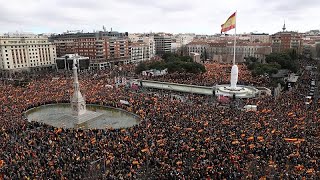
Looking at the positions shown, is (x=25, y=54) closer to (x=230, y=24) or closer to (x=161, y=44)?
(x=230, y=24)

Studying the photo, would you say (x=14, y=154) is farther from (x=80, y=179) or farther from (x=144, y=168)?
(x=144, y=168)

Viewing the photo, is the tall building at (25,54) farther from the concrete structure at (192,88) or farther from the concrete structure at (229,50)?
the concrete structure at (229,50)

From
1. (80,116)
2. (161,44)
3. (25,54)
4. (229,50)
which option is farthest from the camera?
(161,44)

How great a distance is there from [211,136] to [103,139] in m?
9.36

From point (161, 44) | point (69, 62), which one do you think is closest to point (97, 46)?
point (69, 62)

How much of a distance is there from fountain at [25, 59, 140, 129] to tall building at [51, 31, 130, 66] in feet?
177

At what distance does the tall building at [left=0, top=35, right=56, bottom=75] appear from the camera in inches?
2977

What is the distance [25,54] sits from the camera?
265ft

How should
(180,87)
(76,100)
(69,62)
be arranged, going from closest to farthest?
1. (76,100)
2. (180,87)
3. (69,62)

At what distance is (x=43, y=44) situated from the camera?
86.4 metres

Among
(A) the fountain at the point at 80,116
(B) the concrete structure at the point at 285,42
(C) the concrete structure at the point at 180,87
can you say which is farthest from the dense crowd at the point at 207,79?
(B) the concrete structure at the point at 285,42

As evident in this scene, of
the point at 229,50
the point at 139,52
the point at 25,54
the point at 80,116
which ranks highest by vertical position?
the point at 229,50

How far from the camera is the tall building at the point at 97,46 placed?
293ft

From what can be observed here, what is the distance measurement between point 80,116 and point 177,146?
15385 mm
